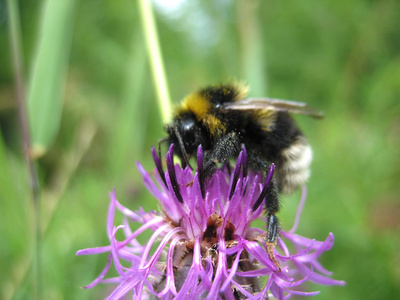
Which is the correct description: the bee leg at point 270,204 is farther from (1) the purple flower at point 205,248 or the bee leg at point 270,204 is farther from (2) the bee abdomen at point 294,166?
(2) the bee abdomen at point 294,166

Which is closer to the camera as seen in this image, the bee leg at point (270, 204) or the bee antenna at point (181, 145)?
the bee leg at point (270, 204)

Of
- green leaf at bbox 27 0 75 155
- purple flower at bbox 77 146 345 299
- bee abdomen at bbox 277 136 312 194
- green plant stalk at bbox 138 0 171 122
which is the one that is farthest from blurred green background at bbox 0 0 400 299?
purple flower at bbox 77 146 345 299

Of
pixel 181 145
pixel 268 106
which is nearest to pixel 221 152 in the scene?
pixel 181 145

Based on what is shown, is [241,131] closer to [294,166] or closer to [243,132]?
[243,132]

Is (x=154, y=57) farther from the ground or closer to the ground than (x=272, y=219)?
farther from the ground

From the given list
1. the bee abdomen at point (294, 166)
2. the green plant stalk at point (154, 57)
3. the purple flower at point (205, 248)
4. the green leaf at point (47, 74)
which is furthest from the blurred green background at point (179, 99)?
the purple flower at point (205, 248)

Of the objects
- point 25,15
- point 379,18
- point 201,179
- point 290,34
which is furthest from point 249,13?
point 25,15
